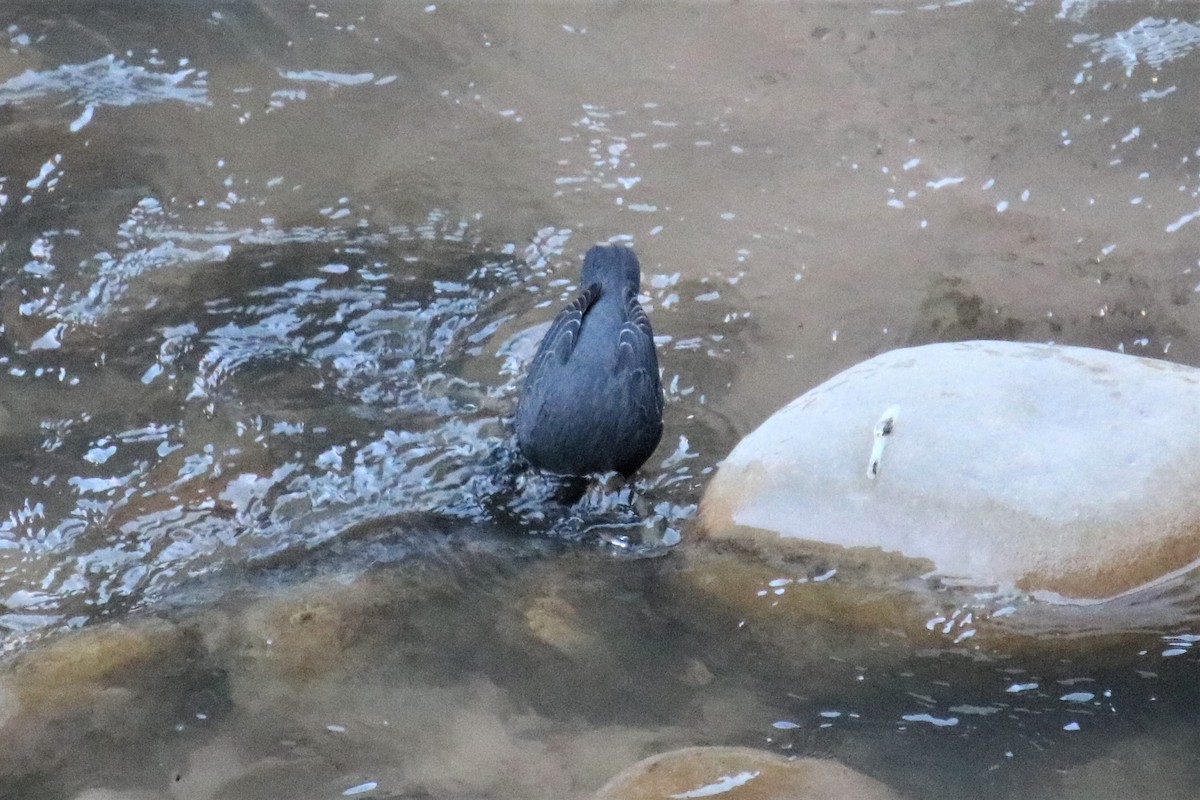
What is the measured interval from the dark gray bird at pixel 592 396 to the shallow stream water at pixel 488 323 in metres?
0.19

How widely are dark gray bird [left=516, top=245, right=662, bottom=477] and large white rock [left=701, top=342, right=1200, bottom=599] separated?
404mm

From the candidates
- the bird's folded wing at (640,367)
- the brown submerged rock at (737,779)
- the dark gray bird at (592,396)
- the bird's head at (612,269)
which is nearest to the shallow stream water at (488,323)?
the brown submerged rock at (737,779)

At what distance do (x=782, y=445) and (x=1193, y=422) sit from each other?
1.19m

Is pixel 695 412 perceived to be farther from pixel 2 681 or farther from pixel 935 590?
pixel 2 681

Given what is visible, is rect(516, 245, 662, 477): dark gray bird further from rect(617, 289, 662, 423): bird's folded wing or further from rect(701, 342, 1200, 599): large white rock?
rect(701, 342, 1200, 599): large white rock

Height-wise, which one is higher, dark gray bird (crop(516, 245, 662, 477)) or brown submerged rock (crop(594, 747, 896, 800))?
dark gray bird (crop(516, 245, 662, 477))

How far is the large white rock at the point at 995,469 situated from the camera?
334 centimetres

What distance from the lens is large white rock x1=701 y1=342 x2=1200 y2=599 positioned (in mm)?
3336

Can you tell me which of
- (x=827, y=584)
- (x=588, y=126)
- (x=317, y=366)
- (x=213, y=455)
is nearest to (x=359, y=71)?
(x=588, y=126)

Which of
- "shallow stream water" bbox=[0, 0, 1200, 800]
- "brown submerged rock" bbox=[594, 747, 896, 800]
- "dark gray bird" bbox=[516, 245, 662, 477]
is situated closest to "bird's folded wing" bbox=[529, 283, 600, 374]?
"dark gray bird" bbox=[516, 245, 662, 477]

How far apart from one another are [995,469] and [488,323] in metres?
2.23

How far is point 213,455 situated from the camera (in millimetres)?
4227

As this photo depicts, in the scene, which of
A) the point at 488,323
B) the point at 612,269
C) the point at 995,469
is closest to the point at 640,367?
the point at 612,269

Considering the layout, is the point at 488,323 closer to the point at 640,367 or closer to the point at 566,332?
the point at 566,332
